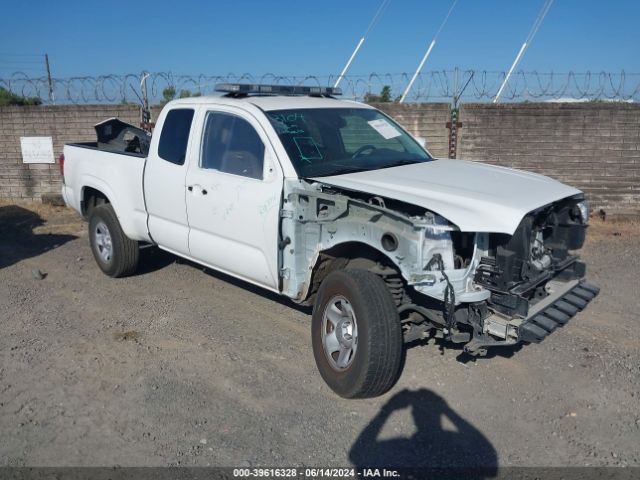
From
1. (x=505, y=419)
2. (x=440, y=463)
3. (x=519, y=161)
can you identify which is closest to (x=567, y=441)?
(x=505, y=419)

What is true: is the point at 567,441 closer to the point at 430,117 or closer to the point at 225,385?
the point at 225,385

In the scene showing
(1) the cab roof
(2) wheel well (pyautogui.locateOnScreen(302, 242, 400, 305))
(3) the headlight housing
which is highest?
(1) the cab roof

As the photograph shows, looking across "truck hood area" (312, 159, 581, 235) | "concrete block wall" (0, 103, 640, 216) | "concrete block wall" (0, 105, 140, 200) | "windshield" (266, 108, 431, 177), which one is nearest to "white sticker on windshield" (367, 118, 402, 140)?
"windshield" (266, 108, 431, 177)

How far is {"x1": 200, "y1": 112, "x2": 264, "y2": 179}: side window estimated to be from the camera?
4961mm

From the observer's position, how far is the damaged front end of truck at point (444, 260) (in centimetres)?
380

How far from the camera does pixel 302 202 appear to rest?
4.49m

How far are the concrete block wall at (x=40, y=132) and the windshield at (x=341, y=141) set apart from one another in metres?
6.71

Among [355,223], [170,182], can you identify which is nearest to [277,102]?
[170,182]

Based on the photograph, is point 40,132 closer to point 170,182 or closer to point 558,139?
point 170,182

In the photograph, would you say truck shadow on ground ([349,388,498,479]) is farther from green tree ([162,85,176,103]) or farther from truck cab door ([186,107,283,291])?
green tree ([162,85,176,103])

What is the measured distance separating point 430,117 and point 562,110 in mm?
2055

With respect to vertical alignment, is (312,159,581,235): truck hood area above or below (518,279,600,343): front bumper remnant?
above

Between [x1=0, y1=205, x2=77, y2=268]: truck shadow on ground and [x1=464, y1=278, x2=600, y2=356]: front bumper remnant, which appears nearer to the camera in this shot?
[x1=464, y1=278, x2=600, y2=356]: front bumper remnant

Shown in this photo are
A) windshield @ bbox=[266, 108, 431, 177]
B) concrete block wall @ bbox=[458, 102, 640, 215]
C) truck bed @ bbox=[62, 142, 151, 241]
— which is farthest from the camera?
concrete block wall @ bbox=[458, 102, 640, 215]
